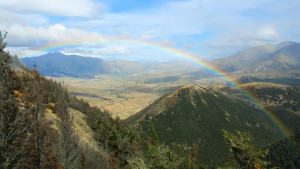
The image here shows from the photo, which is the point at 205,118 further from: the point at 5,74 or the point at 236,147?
the point at 5,74

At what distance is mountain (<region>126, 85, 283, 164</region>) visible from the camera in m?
109

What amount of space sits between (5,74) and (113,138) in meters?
34.8

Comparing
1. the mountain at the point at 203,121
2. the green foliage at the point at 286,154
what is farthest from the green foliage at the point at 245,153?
the mountain at the point at 203,121

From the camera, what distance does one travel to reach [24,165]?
14148 millimetres

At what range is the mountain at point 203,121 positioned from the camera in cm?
10871

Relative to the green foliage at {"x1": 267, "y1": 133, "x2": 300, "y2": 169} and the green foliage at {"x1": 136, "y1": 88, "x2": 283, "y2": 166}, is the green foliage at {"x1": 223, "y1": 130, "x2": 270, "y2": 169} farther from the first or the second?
the green foliage at {"x1": 136, "y1": 88, "x2": 283, "y2": 166}

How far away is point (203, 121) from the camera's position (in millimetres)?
131500

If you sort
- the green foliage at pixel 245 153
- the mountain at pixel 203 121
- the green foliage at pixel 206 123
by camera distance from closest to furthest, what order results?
the green foliage at pixel 245 153 → the green foliage at pixel 206 123 → the mountain at pixel 203 121

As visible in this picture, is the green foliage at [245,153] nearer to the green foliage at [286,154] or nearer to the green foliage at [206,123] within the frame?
the green foliage at [286,154]

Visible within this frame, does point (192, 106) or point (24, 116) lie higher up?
point (24, 116)

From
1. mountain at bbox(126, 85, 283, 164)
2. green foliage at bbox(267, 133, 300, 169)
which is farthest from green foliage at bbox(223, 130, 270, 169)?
mountain at bbox(126, 85, 283, 164)

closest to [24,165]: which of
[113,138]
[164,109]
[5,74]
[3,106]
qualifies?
[3,106]

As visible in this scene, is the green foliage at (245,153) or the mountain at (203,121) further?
the mountain at (203,121)

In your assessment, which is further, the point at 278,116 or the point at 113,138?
the point at 278,116
